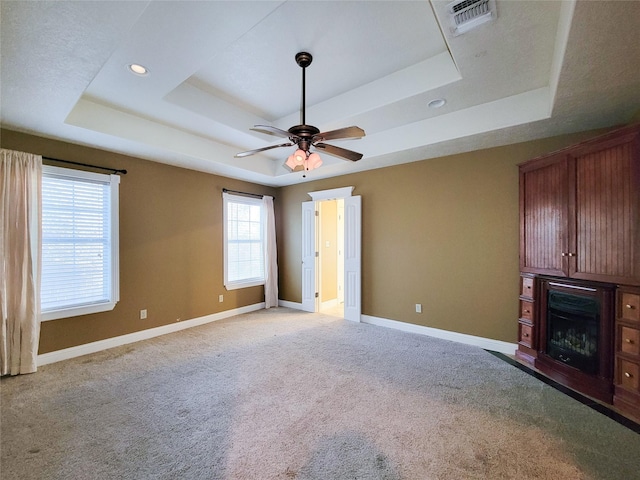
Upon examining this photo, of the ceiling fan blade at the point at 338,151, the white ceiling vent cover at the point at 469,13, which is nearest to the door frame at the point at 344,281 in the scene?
the ceiling fan blade at the point at 338,151

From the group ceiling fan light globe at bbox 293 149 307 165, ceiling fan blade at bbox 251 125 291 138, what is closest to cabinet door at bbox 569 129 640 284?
ceiling fan light globe at bbox 293 149 307 165

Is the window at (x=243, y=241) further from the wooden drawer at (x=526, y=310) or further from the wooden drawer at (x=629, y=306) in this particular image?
the wooden drawer at (x=629, y=306)

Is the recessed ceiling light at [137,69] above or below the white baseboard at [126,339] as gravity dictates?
above

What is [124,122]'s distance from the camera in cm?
328

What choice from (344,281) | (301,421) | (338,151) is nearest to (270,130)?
(338,151)

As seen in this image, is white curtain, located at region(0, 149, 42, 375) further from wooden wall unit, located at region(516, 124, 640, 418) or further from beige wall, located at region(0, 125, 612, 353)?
wooden wall unit, located at region(516, 124, 640, 418)

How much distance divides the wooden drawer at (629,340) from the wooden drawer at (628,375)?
9 cm

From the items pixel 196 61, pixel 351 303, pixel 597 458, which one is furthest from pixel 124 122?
pixel 597 458

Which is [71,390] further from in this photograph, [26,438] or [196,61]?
[196,61]

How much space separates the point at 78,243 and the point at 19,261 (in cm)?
57

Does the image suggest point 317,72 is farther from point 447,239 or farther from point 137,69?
point 447,239

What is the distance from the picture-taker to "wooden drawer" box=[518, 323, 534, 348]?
311 cm

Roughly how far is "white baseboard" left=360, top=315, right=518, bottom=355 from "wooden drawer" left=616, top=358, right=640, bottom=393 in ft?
3.75

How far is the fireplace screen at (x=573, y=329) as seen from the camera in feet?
8.14
